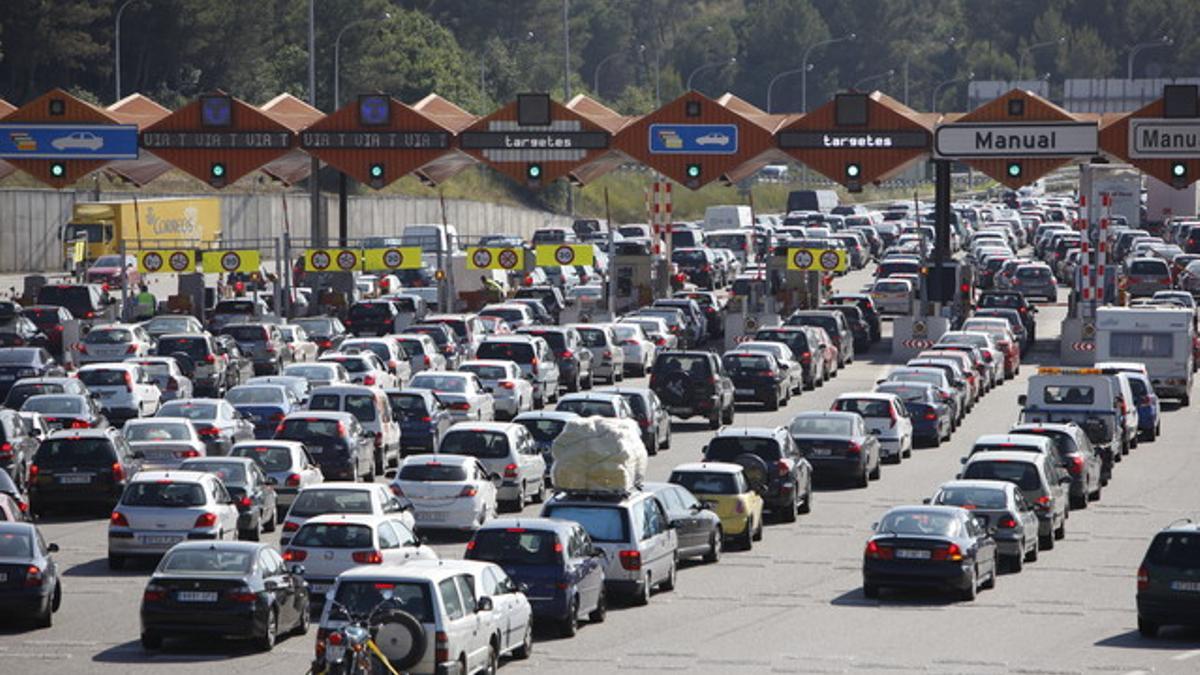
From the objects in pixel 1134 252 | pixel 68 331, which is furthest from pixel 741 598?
pixel 1134 252

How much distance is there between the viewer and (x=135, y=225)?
3733 inches

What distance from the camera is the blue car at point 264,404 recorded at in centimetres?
4412

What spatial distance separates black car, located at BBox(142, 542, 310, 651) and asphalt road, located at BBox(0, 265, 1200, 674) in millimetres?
277

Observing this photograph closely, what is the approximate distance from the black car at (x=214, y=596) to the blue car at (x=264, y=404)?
17.4 m

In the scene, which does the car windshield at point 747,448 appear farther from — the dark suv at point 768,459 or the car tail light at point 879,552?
the car tail light at point 879,552

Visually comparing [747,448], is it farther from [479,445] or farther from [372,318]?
[372,318]

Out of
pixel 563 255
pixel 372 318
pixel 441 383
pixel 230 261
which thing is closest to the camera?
pixel 441 383

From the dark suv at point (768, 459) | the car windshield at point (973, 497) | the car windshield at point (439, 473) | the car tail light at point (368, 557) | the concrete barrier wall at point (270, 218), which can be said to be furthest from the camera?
the concrete barrier wall at point (270, 218)

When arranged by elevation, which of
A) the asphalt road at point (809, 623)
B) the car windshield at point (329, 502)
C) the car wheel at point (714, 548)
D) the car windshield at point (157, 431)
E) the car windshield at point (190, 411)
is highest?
the car windshield at point (190, 411)

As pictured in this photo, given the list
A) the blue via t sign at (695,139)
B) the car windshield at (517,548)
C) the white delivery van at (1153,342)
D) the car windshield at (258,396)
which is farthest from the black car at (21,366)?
→ the car windshield at (517,548)

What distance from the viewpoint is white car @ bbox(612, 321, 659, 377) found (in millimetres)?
60719

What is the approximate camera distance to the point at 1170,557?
27.5 metres

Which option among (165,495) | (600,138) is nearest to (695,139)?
(600,138)

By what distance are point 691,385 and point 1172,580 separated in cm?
2288
